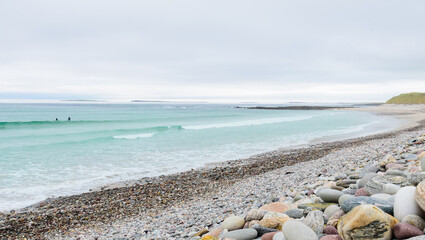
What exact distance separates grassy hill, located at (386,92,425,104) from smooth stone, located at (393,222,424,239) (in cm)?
11386

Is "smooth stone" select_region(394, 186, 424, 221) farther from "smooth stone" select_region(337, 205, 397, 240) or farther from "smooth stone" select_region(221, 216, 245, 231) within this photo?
"smooth stone" select_region(221, 216, 245, 231)

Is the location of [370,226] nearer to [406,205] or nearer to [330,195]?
[406,205]

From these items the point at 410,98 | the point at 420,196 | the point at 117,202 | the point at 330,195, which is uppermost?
the point at 410,98

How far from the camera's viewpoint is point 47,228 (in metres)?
6.78

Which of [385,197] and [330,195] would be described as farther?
[330,195]

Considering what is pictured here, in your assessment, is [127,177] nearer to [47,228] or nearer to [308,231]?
[47,228]

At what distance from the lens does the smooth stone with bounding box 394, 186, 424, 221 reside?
2924 millimetres

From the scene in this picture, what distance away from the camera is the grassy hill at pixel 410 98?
329 feet

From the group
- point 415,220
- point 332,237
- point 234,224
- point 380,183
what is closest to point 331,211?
point 332,237

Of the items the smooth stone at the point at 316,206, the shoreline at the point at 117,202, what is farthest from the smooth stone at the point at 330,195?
the shoreline at the point at 117,202

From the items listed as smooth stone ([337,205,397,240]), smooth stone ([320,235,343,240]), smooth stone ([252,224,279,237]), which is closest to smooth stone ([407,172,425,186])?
smooth stone ([337,205,397,240])

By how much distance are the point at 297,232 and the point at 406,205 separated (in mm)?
1104

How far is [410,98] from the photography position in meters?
106

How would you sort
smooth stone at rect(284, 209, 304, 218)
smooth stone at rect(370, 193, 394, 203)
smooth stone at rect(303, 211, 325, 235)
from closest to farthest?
1. smooth stone at rect(303, 211, 325, 235)
2. smooth stone at rect(370, 193, 394, 203)
3. smooth stone at rect(284, 209, 304, 218)
